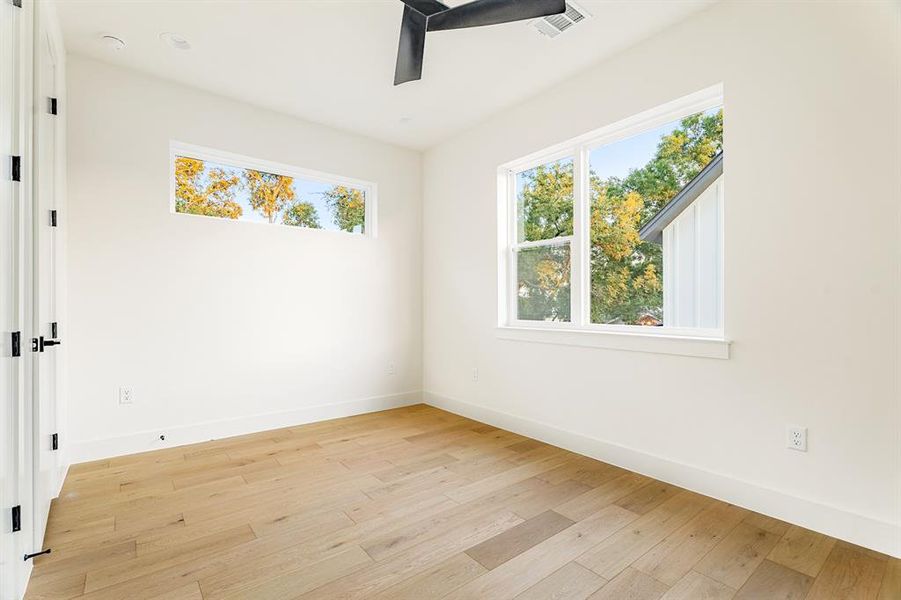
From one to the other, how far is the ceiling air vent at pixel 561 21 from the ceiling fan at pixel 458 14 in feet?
Answer: 1.61

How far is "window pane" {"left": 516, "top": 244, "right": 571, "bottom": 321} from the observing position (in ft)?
11.7

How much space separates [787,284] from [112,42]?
171 inches

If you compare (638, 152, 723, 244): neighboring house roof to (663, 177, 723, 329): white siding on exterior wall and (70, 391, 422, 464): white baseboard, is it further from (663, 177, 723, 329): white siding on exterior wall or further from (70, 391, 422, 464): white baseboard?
(70, 391, 422, 464): white baseboard

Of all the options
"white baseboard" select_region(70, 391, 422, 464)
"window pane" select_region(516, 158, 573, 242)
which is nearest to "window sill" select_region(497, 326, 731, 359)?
"window pane" select_region(516, 158, 573, 242)

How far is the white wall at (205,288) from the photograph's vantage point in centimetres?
313

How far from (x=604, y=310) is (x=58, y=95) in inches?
151

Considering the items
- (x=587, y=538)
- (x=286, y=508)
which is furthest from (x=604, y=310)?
(x=286, y=508)

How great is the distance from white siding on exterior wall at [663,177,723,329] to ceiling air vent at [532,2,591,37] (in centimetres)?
130

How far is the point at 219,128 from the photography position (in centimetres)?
367

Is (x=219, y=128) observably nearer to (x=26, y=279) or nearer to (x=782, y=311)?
(x=26, y=279)

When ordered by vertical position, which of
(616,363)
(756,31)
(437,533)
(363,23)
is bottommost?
(437,533)

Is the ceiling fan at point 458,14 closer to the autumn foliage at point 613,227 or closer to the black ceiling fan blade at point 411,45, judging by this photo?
the black ceiling fan blade at point 411,45

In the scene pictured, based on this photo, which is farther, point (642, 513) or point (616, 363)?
point (616, 363)

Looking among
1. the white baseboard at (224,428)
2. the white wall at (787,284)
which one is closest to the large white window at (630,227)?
the white wall at (787,284)
